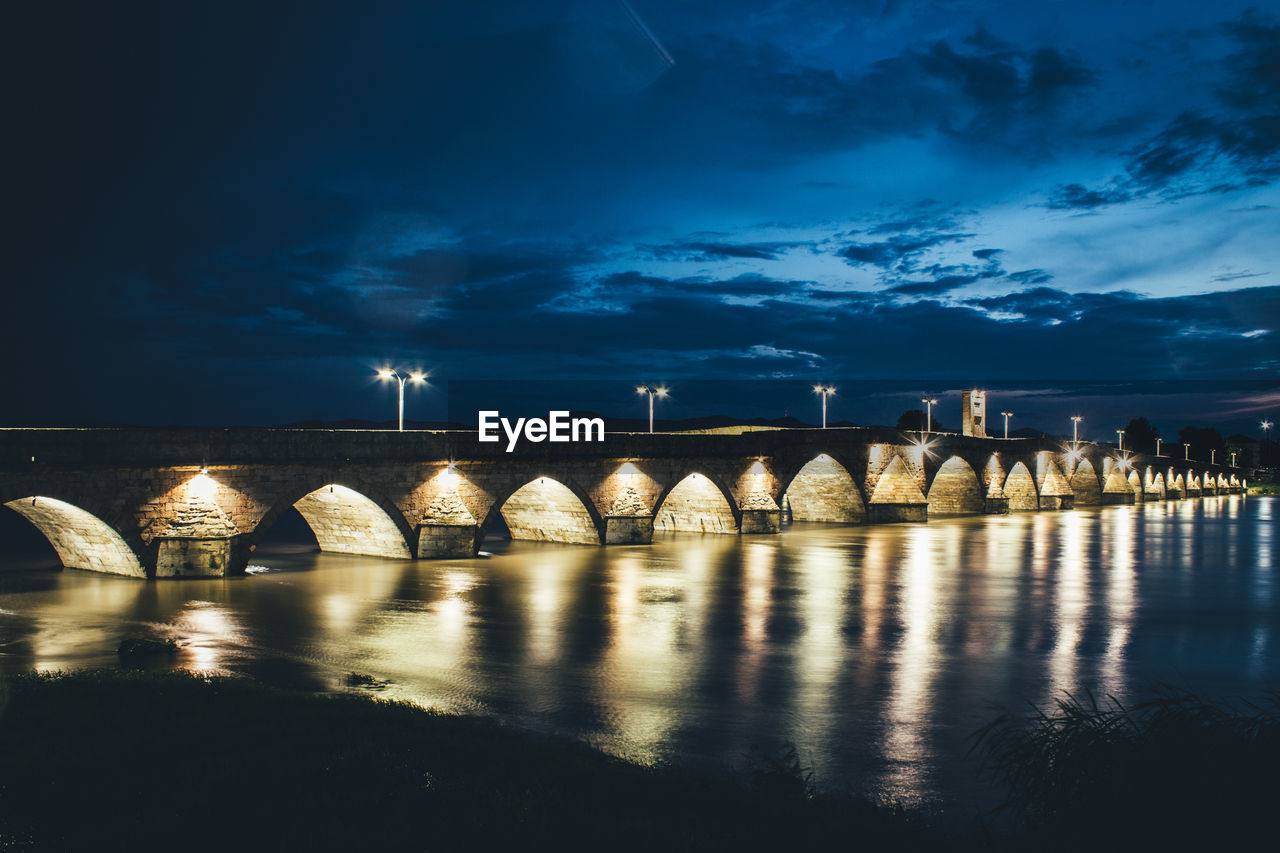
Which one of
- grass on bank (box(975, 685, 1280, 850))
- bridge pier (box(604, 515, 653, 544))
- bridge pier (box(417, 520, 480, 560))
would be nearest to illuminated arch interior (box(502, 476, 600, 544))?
bridge pier (box(604, 515, 653, 544))

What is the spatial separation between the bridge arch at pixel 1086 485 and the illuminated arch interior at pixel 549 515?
66728 mm

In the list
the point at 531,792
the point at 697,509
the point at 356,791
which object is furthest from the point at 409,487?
the point at 531,792

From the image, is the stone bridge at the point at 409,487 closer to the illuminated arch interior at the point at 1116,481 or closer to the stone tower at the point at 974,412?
the stone tower at the point at 974,412

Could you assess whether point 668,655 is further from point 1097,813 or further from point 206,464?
point 206,464

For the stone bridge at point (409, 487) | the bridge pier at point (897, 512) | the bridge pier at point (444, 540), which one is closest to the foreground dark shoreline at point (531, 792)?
the stone bridge at point (409, 487)

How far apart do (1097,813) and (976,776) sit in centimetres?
359

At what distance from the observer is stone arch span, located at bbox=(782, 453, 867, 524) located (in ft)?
173

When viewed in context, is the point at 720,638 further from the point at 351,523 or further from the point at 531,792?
the point at 351,523

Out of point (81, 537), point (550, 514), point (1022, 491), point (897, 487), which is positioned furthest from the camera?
point (1022, 491)

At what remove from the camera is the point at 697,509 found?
4488 centimetres

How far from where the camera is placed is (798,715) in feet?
43.0

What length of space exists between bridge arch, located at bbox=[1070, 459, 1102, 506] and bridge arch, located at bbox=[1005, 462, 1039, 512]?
53.4 feet

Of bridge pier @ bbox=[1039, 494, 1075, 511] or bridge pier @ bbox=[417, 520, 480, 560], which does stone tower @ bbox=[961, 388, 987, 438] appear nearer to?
bridge pier @ bbox=[1039, 494, 1075, 511]

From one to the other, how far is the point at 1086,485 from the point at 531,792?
92861mm
